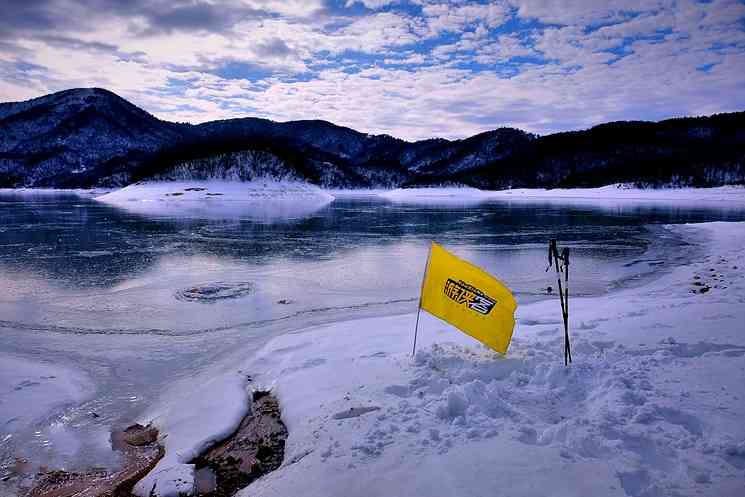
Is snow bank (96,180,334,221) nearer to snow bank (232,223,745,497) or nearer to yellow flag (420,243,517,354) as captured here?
snow bank (232,223,745,497)

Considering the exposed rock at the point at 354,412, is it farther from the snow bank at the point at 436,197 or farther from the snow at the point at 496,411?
the snow bank at the point at 436,197

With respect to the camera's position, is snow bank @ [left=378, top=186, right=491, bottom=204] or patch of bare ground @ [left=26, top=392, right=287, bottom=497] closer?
patch of bare ground @ [left=26, top=392, right=287, bottom=497]

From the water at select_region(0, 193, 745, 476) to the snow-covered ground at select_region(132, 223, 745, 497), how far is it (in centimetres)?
116

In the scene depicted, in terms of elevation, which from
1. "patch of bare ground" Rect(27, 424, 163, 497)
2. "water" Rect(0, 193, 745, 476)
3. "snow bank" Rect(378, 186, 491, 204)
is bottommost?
"patch of bare ground" Rect(27, 424, 163, 497)

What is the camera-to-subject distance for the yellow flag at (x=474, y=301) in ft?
19.5

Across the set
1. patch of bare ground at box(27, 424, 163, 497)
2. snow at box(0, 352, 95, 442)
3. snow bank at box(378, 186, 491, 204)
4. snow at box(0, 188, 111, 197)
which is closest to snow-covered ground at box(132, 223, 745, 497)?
patch of bare ground at box(27, 424, 163, 497)

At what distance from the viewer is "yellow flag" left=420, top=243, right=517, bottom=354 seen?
5.95 meters

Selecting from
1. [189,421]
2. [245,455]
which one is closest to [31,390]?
[189,421]

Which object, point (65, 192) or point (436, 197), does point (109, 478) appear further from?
point (65, 192)

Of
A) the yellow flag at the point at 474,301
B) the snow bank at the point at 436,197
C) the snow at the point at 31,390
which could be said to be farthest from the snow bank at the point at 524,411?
the snow bank at the point at 436,197

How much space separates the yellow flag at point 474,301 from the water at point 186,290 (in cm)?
389

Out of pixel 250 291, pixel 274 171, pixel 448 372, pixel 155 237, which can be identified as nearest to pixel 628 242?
pixel 250 291

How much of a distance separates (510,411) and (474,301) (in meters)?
1.66

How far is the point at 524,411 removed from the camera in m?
4.68
